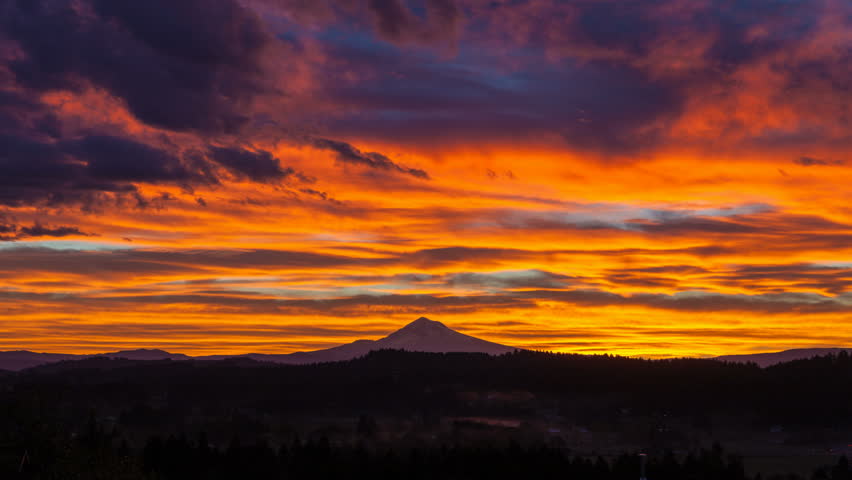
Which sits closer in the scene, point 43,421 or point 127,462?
point 43,421

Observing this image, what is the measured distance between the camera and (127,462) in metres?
133

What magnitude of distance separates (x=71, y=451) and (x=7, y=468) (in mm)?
7768

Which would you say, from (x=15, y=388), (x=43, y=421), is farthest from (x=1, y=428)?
(x=15, y=388)

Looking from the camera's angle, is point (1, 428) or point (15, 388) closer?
point (1, 428)

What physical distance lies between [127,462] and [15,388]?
1749 centimetres

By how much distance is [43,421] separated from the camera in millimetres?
121000

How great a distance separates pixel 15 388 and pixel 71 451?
16.4 meters

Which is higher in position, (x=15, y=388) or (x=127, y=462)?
(x=15, y=388)

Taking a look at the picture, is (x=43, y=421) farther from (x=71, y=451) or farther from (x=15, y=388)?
(x=15, y=388)

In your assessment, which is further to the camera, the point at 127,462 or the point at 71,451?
the point at 127,462

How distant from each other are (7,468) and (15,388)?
1828 cm

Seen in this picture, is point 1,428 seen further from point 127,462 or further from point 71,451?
point 127,462

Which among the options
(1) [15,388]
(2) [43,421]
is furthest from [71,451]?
(1) [15,388]

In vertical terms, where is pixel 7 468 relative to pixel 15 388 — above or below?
below
